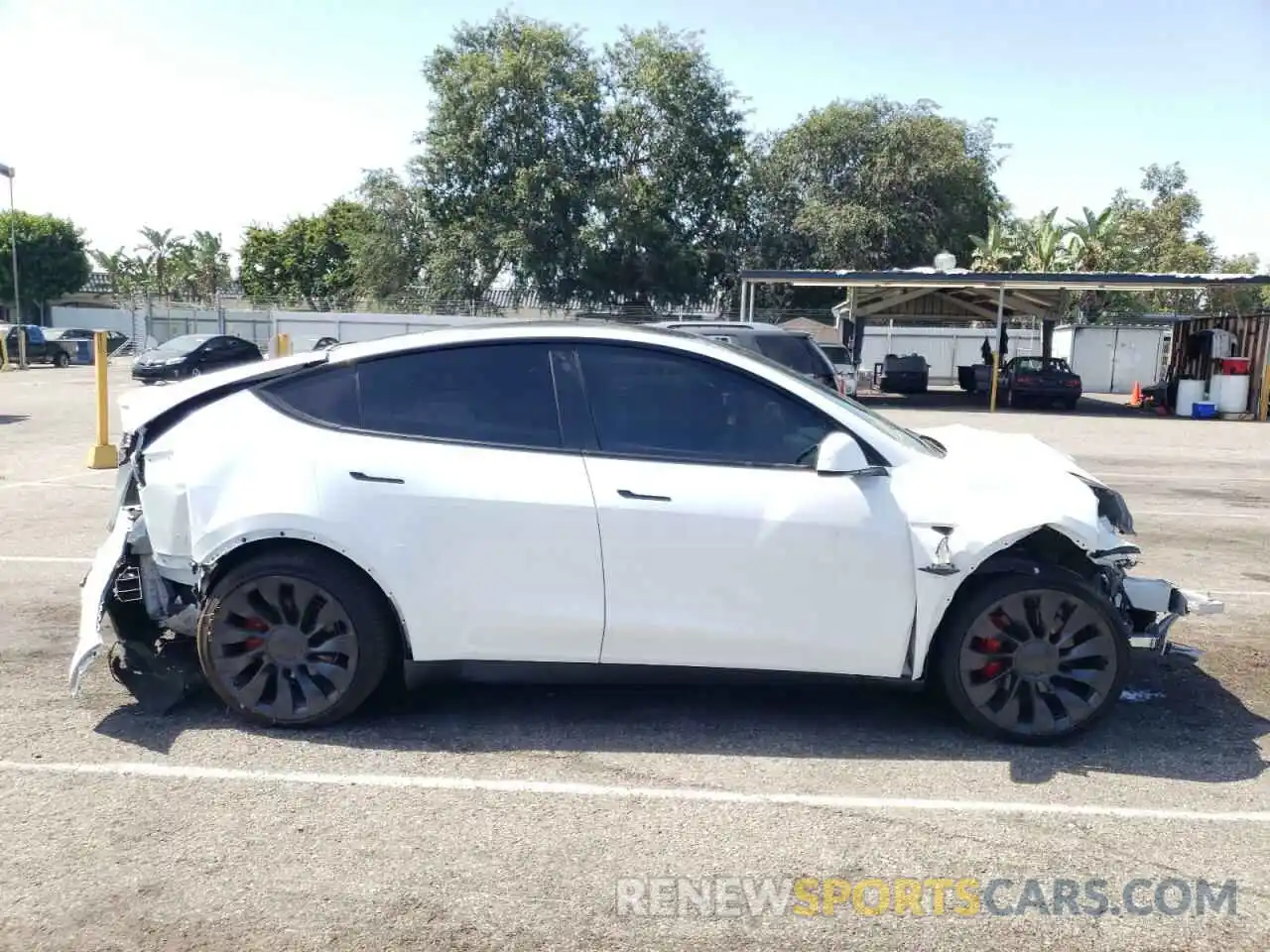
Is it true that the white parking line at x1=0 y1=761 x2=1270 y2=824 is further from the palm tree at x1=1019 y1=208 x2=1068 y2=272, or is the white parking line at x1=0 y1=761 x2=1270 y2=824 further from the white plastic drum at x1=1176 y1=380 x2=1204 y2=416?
the palm tree at x1=1019 y1=208 x2=1068 y2=272

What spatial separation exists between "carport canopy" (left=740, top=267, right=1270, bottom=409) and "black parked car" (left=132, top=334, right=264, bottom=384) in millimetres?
14106

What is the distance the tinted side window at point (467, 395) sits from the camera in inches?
173

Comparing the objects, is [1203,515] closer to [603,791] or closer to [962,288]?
[603,791]

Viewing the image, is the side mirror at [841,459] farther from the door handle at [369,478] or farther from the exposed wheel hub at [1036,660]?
the door handle at [369,478]

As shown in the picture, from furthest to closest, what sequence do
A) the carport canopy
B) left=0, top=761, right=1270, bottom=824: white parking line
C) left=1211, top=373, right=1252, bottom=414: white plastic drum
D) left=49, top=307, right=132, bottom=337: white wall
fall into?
1. left=49, top=307, right=132, bottom=337: white wall
2. the carport canopy
3. left=1211, top=373, right=1252, bottom=414: white plastic drum
4. left=0, top=761, right=1270, bottom=824: white parking line

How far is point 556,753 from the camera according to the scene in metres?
4.26

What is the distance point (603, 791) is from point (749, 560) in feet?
3.37

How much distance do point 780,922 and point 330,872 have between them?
139 centimetres

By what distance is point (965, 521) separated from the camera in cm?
423

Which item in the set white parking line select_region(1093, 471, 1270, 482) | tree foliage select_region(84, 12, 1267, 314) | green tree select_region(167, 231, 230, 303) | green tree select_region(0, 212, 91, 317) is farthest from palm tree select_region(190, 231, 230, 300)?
white parking line select_region(1093, 471, 1270, 482)

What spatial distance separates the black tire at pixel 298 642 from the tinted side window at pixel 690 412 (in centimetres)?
118

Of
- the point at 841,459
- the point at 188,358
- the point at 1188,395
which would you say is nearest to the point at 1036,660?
the point at 841,459

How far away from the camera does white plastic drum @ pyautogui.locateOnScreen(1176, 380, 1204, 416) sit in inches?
1074

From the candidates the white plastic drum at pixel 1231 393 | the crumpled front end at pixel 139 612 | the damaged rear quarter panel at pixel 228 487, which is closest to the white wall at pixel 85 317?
the white plastic drum at pixel 1231 393
